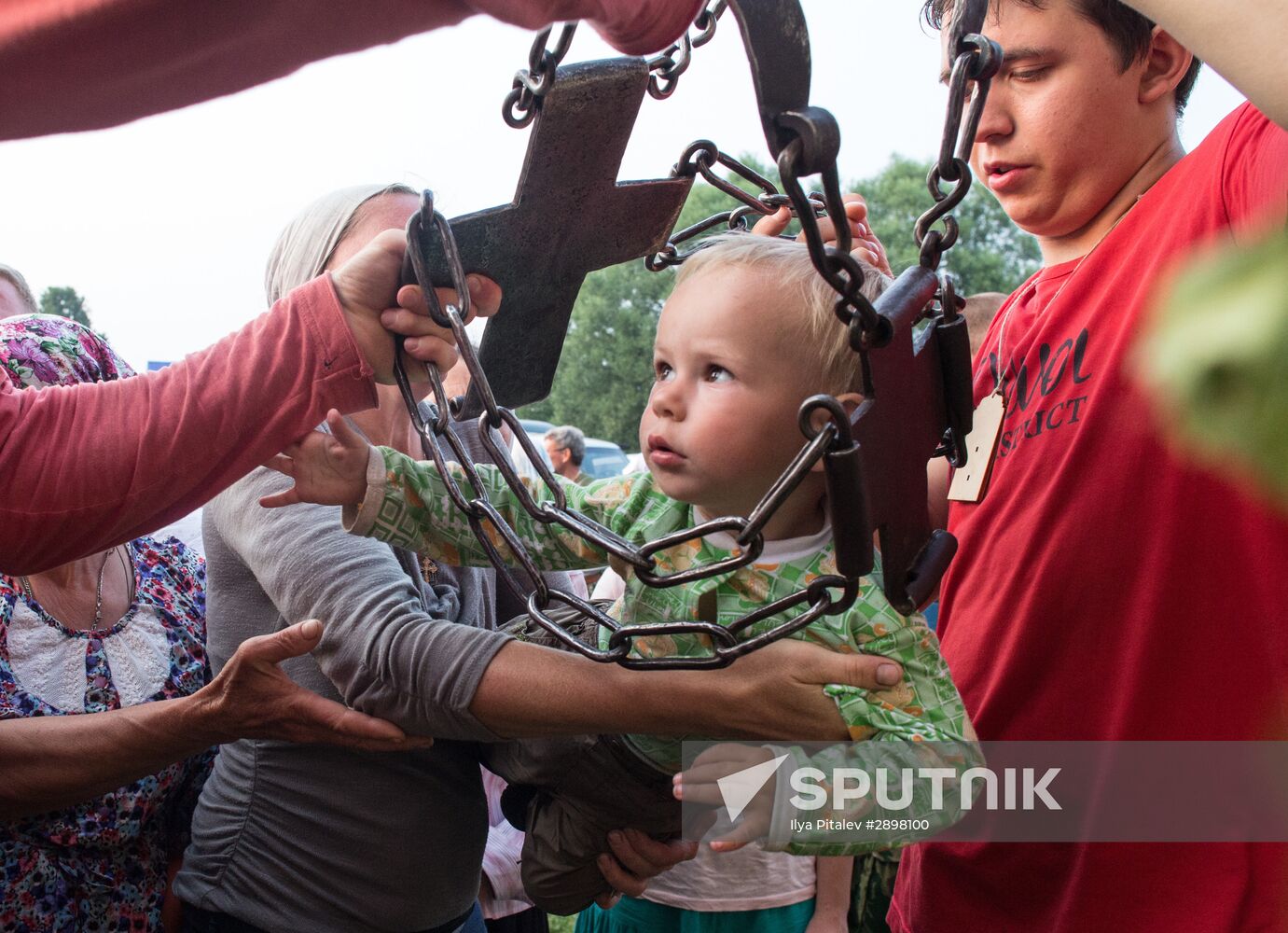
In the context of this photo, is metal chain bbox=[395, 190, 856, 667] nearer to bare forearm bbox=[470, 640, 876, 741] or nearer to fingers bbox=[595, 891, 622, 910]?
bare forearm bbox=[470, 640, 876, 741]

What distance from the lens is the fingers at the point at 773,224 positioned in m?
1.63

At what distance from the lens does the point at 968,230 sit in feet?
126

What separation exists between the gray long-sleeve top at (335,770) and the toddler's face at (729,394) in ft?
1.44

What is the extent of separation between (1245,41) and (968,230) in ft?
132

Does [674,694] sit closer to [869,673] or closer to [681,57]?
[869,673]

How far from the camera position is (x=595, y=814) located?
168 centimetres

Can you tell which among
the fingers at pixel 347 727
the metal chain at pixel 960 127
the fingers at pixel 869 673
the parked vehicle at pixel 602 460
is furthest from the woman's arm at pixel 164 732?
the parked vehicle at pixel 602 460

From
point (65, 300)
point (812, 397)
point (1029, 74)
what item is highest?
point (1029, 74)

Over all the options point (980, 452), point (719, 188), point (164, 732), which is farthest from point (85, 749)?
point (980, 452)

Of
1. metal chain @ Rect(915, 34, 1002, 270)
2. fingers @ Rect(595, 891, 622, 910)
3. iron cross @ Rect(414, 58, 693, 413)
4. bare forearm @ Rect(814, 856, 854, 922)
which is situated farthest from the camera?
bare forearm @ Rect(814, 856, 854, 922)

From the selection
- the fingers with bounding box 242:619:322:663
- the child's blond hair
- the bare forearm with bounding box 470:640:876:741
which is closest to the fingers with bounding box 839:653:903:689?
the bare forearm with bounding box 470:640:876:741

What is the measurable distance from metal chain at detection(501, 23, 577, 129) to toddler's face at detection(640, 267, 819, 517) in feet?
1.23

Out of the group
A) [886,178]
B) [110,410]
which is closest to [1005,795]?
[110,410]

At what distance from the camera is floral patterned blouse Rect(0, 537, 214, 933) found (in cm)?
176
